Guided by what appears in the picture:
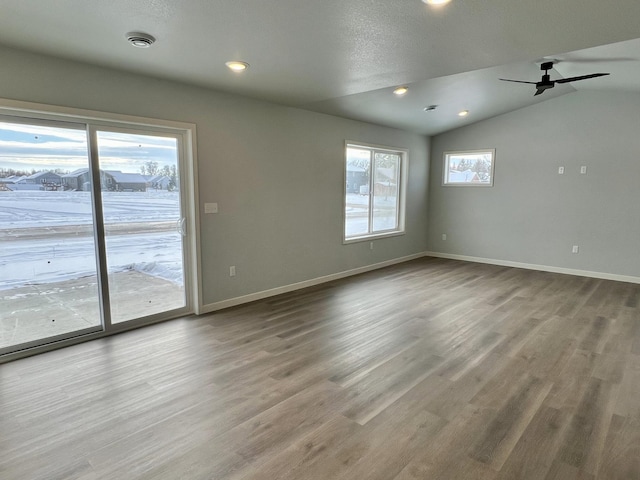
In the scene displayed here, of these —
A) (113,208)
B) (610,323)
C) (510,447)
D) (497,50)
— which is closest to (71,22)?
(113,208)

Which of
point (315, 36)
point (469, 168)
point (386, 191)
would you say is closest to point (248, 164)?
point (315, 36)

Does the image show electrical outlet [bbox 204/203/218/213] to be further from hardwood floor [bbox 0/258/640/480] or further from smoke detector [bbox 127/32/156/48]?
smoke detector [bbox 127/32/156/48]

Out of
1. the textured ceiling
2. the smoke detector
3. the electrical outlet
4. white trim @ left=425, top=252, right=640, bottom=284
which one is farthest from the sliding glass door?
white trim @ left=425, top=252, right=640, bottom=284

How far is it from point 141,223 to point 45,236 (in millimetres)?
797

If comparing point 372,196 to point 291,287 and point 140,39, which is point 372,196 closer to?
point 291,287

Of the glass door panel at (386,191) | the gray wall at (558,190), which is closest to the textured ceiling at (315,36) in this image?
the gray wall at (558,190)

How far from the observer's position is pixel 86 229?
10.9ft

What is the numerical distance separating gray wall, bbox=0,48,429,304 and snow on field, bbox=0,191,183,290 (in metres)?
0.41

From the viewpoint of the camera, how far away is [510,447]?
6.59 feet

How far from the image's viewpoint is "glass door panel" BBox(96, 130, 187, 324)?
11.3ft

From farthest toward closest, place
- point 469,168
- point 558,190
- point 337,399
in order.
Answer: point 469,168, point 558,190, point 337,399

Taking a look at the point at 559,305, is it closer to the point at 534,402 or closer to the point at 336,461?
the point at 534,402

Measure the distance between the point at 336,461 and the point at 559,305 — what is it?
393cm

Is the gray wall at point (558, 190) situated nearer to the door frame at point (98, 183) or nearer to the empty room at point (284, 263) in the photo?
the empty room at point (284, 263)
